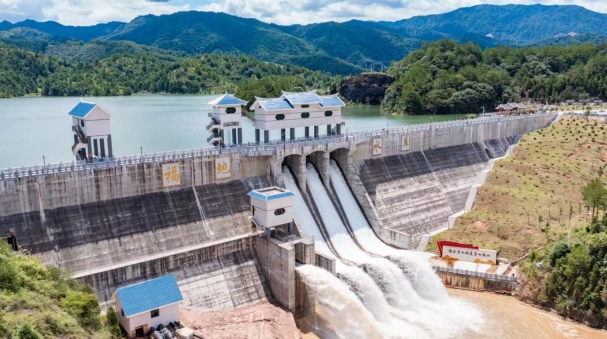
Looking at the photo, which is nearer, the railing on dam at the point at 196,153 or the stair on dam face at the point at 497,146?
the railing on dam at the point at 196,153

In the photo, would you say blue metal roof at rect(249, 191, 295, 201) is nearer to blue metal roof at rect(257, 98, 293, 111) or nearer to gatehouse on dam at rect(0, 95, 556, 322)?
gatehouse on dam at rect(0, 95, 556, 322)

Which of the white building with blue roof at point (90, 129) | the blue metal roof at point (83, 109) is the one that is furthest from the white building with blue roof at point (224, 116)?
the blue metal roof at point (83, 109)

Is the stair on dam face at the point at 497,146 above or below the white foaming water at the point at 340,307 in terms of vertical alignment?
above

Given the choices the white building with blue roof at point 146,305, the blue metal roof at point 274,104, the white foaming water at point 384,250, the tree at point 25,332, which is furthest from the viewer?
the blue metal roof at point 274,104

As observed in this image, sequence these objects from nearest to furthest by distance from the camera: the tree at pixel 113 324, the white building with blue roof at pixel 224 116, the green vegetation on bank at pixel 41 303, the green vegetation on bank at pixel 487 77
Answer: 1. the green vegetation on bank at pixel 41 303
2. the tree at pixel 113 324
3. the white building with blue roof at pixel 224 116
4. the green vegetation on bank at pixel 487 77

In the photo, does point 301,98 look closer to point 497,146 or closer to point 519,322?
point 519,322

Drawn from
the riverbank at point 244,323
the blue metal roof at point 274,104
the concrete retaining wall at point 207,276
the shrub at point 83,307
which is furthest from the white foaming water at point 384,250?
the shrub at point 83,307

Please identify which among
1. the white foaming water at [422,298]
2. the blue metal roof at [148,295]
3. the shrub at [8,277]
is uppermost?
the shrub at [8,277]

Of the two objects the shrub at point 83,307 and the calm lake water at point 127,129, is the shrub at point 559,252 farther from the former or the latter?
the calm lake water at point 127,129
